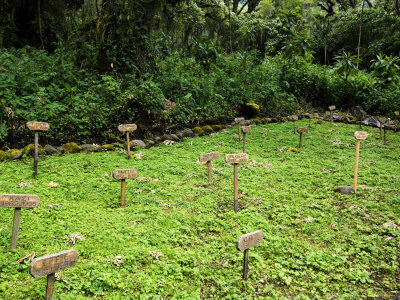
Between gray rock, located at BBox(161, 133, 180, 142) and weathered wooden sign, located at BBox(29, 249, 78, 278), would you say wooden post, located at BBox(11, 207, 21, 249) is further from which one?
gray rock, located at BBox(161, 133, 180, 142)

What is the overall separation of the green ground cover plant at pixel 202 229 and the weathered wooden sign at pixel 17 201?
20.6 inches

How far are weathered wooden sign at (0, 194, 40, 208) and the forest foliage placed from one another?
4495 mm

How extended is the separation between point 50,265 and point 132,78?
26.7 feet

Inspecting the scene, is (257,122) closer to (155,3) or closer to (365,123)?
(365,123)

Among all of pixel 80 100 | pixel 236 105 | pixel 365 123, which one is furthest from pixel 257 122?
pixel 80 100

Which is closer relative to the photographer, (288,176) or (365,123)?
(288,176)

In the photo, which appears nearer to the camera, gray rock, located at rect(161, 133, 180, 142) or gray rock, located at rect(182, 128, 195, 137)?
gray rock, located at rect(161, 133, 180, 142)

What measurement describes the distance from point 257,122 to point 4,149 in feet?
27.7

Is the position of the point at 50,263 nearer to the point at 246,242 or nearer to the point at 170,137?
the point at 246,242

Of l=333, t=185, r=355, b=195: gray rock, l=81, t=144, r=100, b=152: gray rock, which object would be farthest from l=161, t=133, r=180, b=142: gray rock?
l=333, t=185, r=355, b=195: gray rock

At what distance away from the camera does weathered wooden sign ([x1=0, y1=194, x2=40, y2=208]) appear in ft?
11.2

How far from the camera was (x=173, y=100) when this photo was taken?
10.6m

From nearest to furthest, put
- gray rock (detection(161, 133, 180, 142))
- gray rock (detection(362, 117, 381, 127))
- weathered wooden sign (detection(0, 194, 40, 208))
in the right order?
1. weathered wooden sign (detection(0, 194, 40, 208))
2. gray rock (detection(161, 133, 180, 142))
3. gray rock (detection(362, 117, 381, 127))

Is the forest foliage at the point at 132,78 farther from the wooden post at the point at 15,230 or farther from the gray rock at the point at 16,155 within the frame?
the wooden post at the point at 15,230
